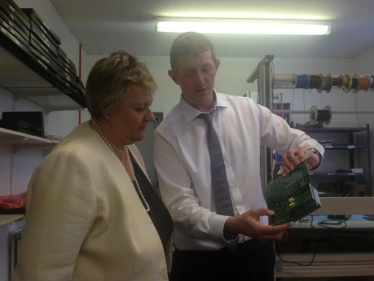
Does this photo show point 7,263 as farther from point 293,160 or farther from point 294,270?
point 293,160

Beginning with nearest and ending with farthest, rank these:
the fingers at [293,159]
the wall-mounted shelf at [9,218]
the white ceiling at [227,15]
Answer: the fingers at [293,159] < the wall-mounted shelf at [9,218] < the white ceiling at [227,15]

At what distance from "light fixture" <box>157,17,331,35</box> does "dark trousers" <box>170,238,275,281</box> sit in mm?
3450

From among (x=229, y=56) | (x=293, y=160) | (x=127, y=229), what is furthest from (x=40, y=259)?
(x=229, y=56)

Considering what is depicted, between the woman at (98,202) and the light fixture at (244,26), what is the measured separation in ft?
11.3

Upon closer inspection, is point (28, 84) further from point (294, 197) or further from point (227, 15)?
point (227, 15)

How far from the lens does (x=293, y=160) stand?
1.36m

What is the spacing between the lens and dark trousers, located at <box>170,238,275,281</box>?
1371mm

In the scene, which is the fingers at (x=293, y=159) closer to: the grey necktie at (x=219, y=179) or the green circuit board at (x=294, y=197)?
the green circuit board at (x=294, y=197)

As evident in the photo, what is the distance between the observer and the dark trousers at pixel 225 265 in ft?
4.50

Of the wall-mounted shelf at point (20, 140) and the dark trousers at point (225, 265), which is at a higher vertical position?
the wall-mounted shelf at point (20, 140)

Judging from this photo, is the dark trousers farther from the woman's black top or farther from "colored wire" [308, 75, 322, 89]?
"colored wire" [308, 75, 322, 89]

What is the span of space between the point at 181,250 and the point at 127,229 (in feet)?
1.83

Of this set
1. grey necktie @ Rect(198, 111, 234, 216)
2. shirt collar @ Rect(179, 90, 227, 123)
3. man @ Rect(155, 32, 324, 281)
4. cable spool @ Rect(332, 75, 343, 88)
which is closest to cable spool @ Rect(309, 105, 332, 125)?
cable spool @ Rect(332, 75, 343, 88)

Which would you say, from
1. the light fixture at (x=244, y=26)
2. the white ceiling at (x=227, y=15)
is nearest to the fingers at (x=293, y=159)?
the white ceiling at (x=227, y=15)
